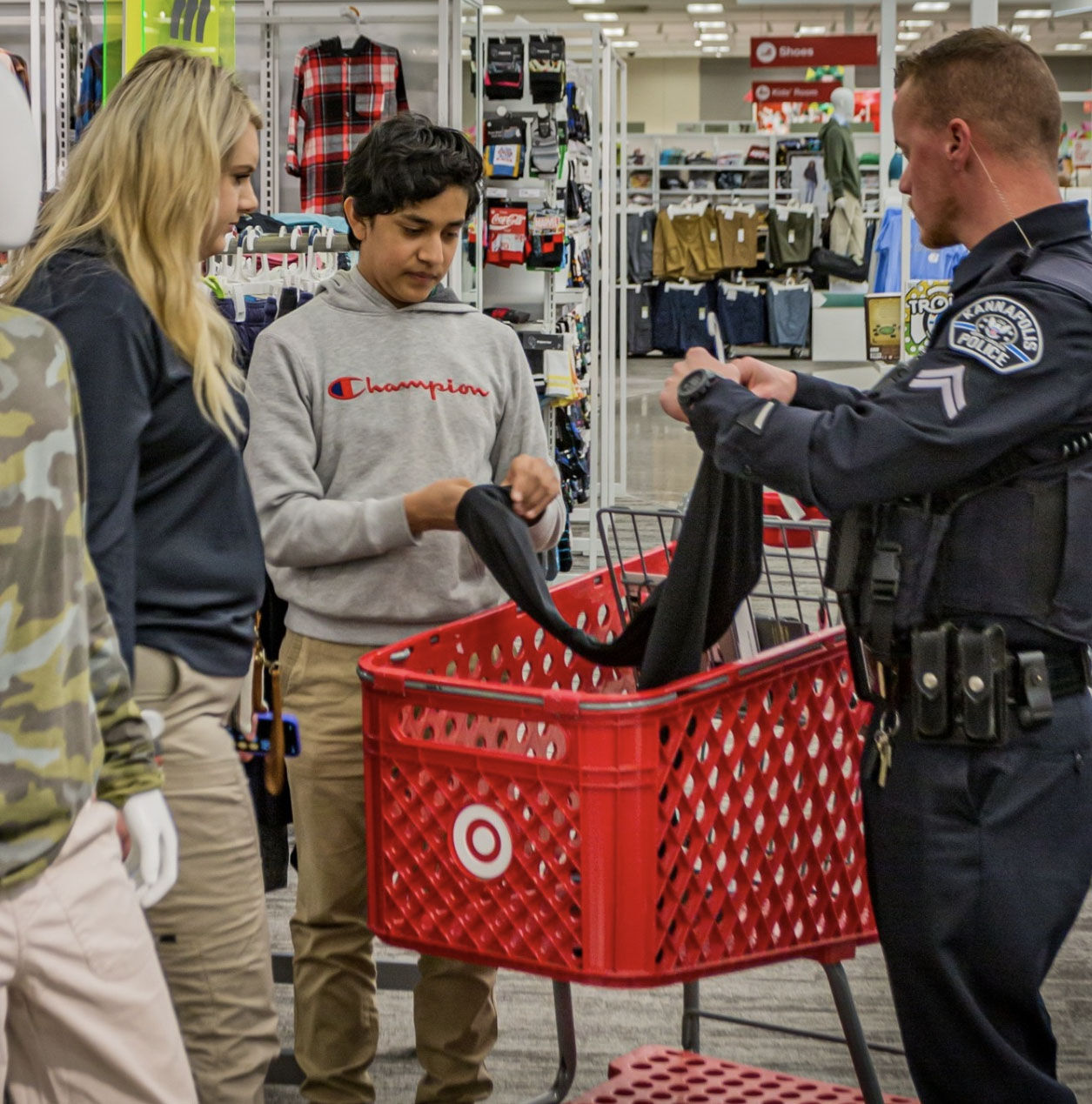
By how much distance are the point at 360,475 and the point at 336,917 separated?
717 mm

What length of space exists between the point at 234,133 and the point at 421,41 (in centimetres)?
467

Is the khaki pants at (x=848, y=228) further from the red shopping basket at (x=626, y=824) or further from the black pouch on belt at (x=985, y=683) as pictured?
the black pouch on belt at (x=985, y=683)

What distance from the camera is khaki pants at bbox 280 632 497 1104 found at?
8.44ft

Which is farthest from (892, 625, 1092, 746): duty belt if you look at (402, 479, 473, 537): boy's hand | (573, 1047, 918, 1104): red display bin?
(573, 1047, 918, 1104): red display bin

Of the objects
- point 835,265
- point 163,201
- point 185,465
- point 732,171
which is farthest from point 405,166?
point 732,171

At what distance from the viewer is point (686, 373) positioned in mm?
2045

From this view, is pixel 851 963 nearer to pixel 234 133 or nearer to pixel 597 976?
pixel 597 976

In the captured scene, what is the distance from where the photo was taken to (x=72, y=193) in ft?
6.40

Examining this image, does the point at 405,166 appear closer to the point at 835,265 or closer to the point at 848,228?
the point at 835,265

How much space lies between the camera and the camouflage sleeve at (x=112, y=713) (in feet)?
4.98

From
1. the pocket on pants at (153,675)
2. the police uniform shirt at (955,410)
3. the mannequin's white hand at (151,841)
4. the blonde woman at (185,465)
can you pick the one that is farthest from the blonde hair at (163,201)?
the police uniform shirt at (955,410)

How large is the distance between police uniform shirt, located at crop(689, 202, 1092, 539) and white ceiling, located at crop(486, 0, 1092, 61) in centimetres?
2095

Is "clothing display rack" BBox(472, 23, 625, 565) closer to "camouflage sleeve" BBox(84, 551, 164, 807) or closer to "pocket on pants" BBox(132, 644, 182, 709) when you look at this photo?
"pocket on pants" BBox(132, 644, 182, 709)

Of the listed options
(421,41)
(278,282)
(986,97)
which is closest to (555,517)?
(986,97)
